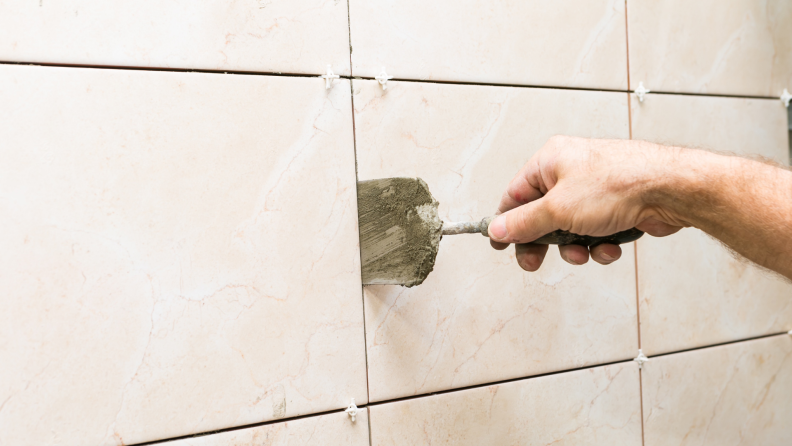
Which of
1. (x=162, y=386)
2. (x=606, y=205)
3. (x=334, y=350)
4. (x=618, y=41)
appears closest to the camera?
(x=606, y=205)

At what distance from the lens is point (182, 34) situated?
36.6 inches

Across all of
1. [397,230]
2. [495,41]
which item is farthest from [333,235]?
[495,41]

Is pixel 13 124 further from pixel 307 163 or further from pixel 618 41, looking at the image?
pixel 618 41

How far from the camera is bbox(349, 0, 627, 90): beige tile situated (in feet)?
3.46

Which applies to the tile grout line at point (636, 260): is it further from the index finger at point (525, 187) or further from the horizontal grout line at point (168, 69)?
the horizontal grout line at point (168, 69)

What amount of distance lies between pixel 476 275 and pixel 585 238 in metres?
0.27

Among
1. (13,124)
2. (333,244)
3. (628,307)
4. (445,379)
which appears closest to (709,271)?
(628,307)

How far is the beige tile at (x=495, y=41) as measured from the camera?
1.06 metres

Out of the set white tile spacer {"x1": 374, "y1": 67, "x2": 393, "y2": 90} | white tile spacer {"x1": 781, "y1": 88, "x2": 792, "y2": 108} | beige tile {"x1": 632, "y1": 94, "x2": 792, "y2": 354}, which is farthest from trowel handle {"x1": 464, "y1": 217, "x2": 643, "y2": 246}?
white tile spacer {"x1": 781, "y1": 88, "x2": 792, "y2": 108}

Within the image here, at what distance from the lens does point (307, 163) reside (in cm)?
100

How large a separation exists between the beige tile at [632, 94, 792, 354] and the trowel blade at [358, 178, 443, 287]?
59 cm

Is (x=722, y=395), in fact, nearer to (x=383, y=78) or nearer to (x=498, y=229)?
(x=498, y=229)

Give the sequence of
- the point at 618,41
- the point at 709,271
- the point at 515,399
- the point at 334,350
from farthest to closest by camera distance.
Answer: the point at 709,271
the point at 618,41
the point at 515,399
the point at 334,350

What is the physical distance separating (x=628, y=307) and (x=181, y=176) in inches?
35.2
